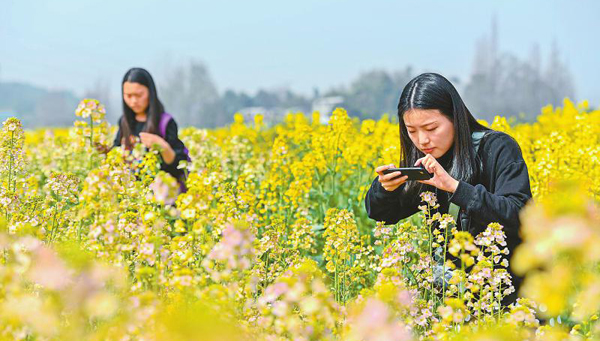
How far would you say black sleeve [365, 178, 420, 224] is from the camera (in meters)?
3.34

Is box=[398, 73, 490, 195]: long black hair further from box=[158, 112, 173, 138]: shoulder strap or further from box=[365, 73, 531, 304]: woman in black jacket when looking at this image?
box=[158, 112, 173, 138]: shoulder strap

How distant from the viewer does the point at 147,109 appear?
5664 mm

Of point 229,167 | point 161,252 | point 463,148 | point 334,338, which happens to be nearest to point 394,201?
point 463,148

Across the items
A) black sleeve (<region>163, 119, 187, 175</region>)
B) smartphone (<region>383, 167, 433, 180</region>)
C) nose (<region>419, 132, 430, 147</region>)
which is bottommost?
black sleeve (<region>163, 119, 187, 175</region>)

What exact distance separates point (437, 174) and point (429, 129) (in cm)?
40

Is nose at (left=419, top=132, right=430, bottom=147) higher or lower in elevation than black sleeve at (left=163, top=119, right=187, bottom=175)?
higher

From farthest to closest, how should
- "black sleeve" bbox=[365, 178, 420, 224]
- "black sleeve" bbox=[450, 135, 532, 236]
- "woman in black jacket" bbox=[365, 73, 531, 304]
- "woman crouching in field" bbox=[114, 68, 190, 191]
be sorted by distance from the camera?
1. "woman crouching in field" bbox=[114, 68, 190, 191]
2. "black sleeve" bbox=[365, 178, 420, 224]
3. "woman in black jacket" bbox=[365, 73, 531, 304]
4. "black sleeve" bbox=[450, 135, 532, 236]

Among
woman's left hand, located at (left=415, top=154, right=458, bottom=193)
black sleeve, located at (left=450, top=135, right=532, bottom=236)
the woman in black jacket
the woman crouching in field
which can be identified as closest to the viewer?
woman's left hand, located at (left=415, top=154, right=458, bottom=193)

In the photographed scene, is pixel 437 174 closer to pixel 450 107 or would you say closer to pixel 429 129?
pixel 429 129

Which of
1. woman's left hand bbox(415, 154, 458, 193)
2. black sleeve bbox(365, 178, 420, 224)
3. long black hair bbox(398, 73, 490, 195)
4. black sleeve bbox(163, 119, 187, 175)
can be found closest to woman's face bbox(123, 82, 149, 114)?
black sleeve bbox(163, 119, 187, 175)

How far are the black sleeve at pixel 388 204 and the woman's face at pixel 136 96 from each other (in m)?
2.73

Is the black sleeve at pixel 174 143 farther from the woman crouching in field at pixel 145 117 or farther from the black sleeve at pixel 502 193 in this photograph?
the black sleeve at pixel 502 193

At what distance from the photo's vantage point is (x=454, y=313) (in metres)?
1.90

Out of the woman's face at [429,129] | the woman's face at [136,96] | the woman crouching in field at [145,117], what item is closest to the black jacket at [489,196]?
the woman's face at [429,129]
